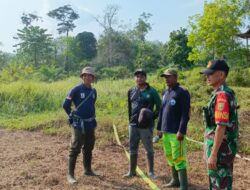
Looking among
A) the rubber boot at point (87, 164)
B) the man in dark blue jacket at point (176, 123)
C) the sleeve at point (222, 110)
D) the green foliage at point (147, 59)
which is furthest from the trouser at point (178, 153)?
the green foliage at point (147, 59)

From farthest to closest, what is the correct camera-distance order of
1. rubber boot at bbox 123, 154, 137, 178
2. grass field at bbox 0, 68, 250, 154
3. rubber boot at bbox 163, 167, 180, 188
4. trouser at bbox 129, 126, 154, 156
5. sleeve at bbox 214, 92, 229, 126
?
grass field at bbox 0, 68, 250, 154 → rubber boot at bbox 123, 154, 137, 178 → trouser at bbox 129, 126, 154, 156 → rubber boot at bbox 163, 167, 180, 188 → sleeve at bbox 214, 92, 229, 126

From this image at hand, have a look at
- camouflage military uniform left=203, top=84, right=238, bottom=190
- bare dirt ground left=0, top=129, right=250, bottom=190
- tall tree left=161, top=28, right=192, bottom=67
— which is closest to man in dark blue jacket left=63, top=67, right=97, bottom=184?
bare dirt ground left=0, top=129, right=250, bottom=190

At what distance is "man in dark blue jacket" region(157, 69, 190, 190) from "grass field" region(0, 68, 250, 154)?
322 cm

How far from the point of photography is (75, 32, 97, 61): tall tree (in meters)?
51.0

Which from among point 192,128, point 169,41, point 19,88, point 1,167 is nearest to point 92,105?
point 1,167

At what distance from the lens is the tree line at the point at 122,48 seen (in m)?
25.5

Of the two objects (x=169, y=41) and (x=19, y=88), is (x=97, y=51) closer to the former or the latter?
(x=169, y=41)

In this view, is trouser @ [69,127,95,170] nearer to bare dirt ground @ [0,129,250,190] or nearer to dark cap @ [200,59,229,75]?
bare dirt ground @ [0,129,250,190]

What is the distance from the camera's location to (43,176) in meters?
5.80

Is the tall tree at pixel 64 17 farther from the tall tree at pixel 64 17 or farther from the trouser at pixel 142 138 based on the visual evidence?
the trouser at pixel 142 138

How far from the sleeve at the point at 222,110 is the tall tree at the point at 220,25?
74.8 feet

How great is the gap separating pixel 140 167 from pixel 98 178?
0.91 m

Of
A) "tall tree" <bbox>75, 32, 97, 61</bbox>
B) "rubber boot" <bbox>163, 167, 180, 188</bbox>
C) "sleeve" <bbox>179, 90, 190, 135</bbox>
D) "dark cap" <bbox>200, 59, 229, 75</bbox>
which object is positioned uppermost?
"tall tree" <bbox>75, 32, 97, 61</bbox>

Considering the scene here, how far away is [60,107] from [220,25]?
15414mm
